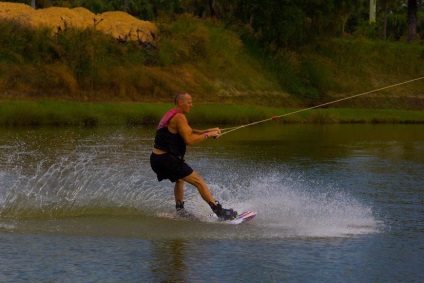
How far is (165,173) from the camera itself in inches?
471

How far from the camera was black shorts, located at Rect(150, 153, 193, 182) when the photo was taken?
1184 centimetres

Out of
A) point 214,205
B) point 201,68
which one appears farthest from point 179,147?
point 201,68

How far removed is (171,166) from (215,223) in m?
0.87

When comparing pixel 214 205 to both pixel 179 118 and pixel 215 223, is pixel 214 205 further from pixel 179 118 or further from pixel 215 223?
pixel 179 118

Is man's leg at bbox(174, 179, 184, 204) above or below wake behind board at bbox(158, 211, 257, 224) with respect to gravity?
above

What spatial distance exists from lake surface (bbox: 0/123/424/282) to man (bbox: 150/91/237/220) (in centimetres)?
33

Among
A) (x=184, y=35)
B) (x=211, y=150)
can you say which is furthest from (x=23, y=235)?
(x=184, y=35)

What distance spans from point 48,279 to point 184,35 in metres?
34.5

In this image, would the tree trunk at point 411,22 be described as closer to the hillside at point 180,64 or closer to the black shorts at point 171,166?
the hillside at point 180,64

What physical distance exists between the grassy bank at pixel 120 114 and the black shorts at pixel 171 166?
1839 centimetres

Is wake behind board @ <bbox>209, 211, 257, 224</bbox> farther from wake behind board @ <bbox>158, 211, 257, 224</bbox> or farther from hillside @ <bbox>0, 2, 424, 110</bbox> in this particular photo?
hillside @ <bbox>0, 2, 424, 110</bbox>

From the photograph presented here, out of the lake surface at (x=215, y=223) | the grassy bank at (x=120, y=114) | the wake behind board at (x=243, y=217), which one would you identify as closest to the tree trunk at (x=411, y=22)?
the grassy bank at (x=120, y=114)

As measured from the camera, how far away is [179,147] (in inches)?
470

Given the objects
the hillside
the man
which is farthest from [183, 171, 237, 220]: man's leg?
the hillside
